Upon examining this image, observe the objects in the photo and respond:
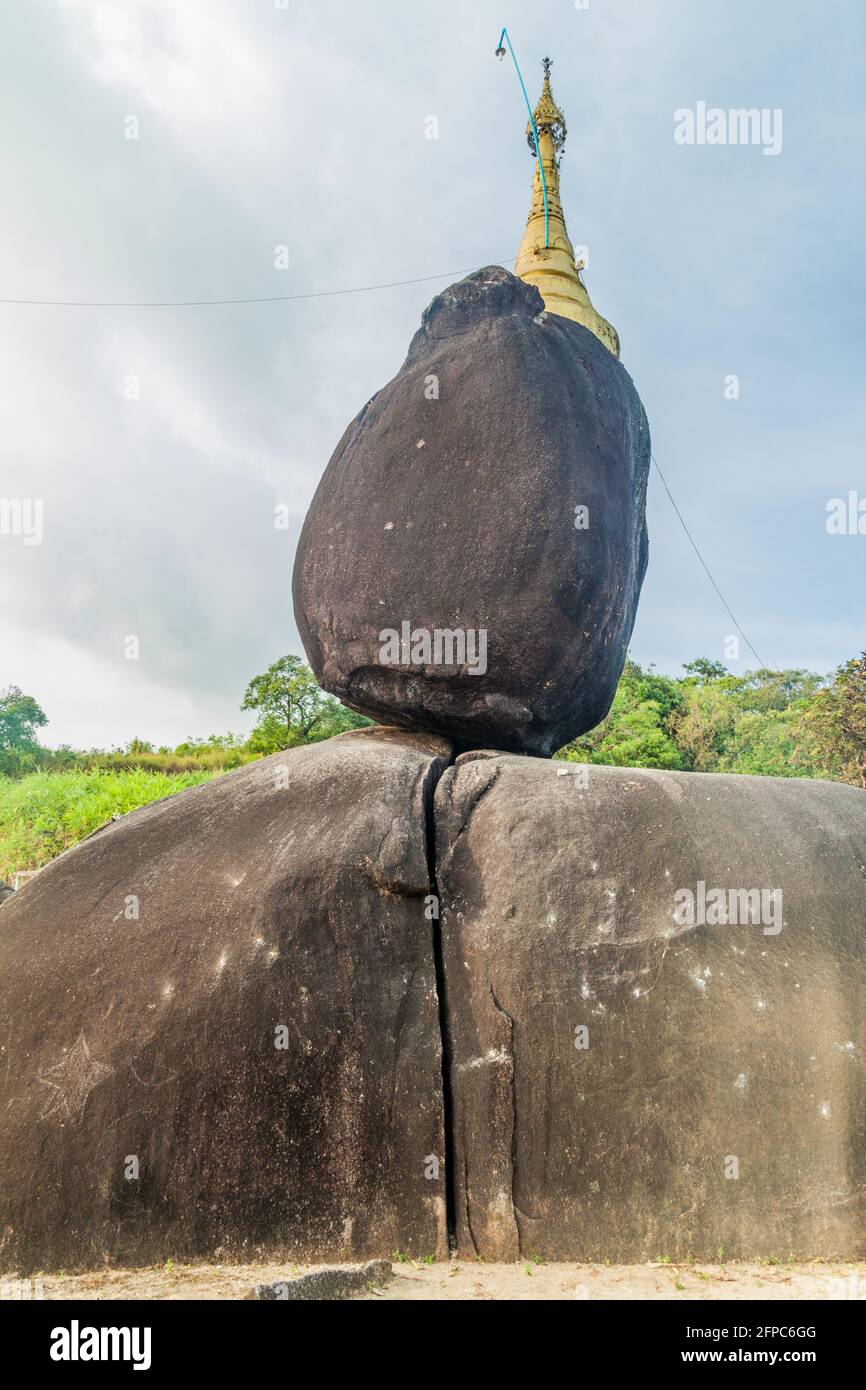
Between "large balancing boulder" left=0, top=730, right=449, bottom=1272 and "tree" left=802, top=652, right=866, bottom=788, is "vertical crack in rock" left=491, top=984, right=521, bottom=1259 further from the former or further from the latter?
"tree" left=802, top=652, right=866, bottom=788

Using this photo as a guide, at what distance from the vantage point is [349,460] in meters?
5.94

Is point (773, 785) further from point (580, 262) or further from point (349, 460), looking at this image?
point (580, 262)

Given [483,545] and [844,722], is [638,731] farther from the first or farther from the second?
[483,545]

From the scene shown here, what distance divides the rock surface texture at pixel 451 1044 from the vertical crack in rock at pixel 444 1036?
0.5 inches

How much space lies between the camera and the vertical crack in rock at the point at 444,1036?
159 inches

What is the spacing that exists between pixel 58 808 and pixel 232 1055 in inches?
579

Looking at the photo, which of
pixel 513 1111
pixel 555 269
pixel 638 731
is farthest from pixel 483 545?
pixel 638 731

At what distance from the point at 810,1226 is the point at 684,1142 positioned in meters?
0.57

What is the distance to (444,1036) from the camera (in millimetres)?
4215

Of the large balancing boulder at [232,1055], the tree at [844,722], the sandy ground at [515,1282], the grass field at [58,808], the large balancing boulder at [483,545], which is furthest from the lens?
the tree at [844,722]

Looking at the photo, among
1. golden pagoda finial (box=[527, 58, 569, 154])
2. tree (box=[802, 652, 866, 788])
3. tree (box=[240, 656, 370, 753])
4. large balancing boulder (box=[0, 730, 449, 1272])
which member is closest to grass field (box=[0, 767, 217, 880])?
tree (box=[240, 656, 370, 753])

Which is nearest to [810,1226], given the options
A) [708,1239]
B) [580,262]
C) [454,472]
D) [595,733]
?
[708,1239]

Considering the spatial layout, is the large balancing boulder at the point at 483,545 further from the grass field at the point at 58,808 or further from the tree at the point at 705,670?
the tree at the point at 705,670

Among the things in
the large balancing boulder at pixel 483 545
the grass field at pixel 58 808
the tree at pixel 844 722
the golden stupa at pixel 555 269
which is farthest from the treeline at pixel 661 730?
the large balancing boulder at pixel 483 545
